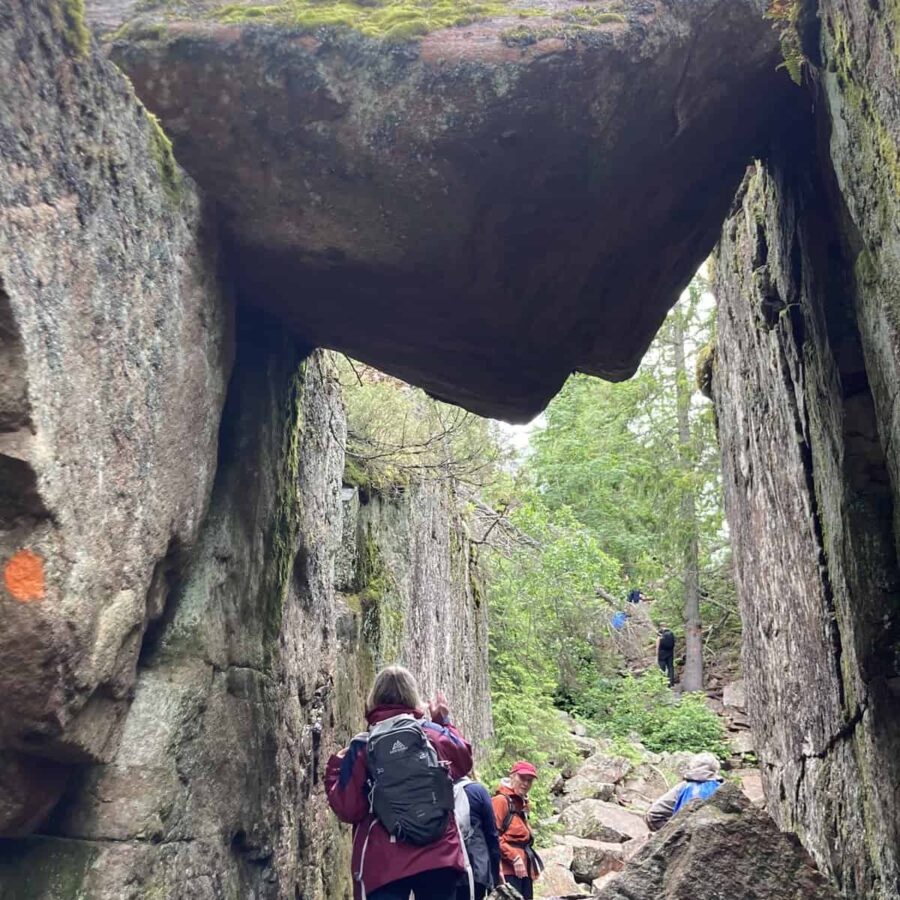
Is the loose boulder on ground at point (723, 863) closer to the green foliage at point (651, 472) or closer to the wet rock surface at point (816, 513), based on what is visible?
the wet rock surface at point (816, 513)

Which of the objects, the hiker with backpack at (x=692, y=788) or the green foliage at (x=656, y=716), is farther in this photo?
the green foliage at (x=656, y=716)

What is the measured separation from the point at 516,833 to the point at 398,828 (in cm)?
254

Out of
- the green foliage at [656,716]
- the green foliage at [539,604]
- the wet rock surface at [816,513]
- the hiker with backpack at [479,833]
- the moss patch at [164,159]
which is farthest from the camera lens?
the green foliage at [656,716]

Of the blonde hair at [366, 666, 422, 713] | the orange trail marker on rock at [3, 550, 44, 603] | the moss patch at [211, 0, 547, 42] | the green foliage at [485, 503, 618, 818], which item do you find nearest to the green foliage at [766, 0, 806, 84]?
the moss patch at [211, 0, 547, 42]

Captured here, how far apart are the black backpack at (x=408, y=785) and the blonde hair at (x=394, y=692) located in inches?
Result: 8.4

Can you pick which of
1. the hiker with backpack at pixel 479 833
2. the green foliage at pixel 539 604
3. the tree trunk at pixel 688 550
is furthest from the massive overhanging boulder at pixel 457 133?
the tree trunk at pixel 688 550

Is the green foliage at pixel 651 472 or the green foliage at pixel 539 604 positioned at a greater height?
the green foliage at pixel 651 472

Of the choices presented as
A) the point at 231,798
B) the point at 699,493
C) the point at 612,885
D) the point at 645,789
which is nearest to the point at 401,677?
the point at 231,798

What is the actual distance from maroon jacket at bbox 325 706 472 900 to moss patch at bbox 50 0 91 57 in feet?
9.66

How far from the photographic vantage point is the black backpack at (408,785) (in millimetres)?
3943

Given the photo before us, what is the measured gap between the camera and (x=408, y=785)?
4.00 metres

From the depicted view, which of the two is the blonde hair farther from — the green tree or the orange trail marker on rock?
the green tree

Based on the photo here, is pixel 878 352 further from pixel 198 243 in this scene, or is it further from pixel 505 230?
pixel 198 243

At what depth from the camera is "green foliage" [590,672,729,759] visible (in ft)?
50.5
